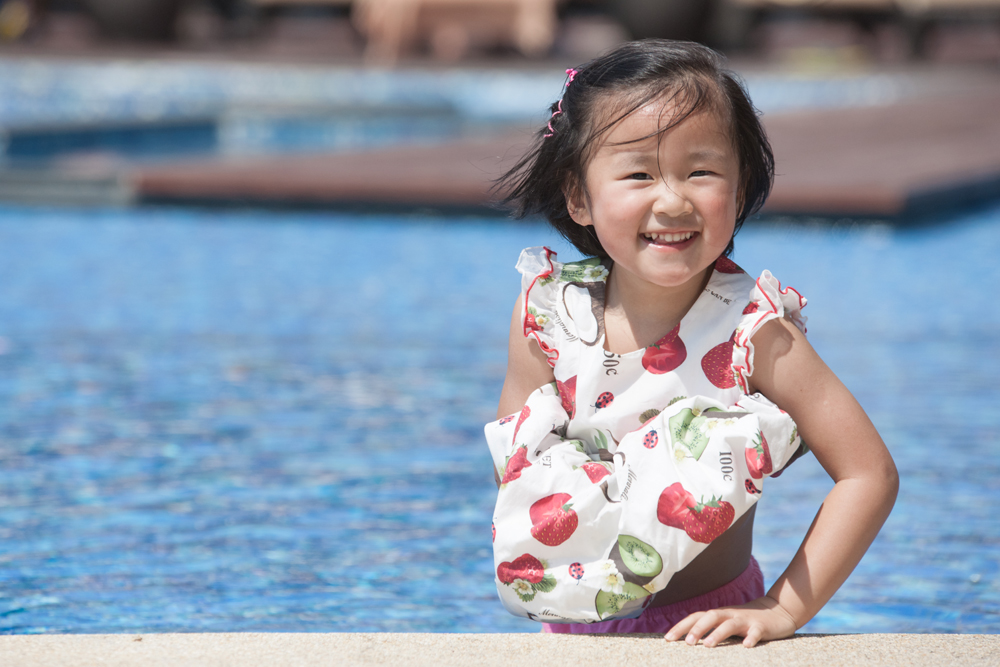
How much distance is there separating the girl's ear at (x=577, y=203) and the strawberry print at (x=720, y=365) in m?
0.33

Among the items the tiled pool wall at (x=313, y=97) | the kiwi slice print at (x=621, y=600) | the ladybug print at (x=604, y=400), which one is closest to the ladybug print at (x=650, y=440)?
the ladybug print at (x=604, y=400)

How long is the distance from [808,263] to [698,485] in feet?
18.0

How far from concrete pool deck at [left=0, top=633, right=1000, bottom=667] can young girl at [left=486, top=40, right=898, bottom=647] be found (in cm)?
7

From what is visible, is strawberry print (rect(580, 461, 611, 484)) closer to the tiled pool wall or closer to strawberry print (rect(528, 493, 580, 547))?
strawberry print (rect(528, 493, 580, 547))

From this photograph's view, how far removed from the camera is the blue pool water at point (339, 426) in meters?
3.00

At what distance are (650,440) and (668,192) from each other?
42 cm

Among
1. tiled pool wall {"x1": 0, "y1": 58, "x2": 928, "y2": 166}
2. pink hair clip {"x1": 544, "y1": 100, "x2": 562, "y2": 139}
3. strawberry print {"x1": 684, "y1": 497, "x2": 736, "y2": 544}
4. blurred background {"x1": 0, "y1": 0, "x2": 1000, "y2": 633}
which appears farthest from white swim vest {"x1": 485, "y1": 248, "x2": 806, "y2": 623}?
tiled pool wall {"x1": 0, "y1": 58, "x2": 928, "y2": 166}

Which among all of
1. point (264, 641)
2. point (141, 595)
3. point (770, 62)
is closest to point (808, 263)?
point (141, 595)

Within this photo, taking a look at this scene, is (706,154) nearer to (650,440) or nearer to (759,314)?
(759,314)

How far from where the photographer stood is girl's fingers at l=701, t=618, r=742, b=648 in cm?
187

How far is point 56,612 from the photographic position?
2840 millimetres

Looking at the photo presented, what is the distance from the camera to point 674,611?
7.06 feet

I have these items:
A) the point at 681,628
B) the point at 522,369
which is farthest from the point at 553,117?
the point at 681,628

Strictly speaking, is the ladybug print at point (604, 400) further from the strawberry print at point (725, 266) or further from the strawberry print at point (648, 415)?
the strawberry print at point (725, 266)
